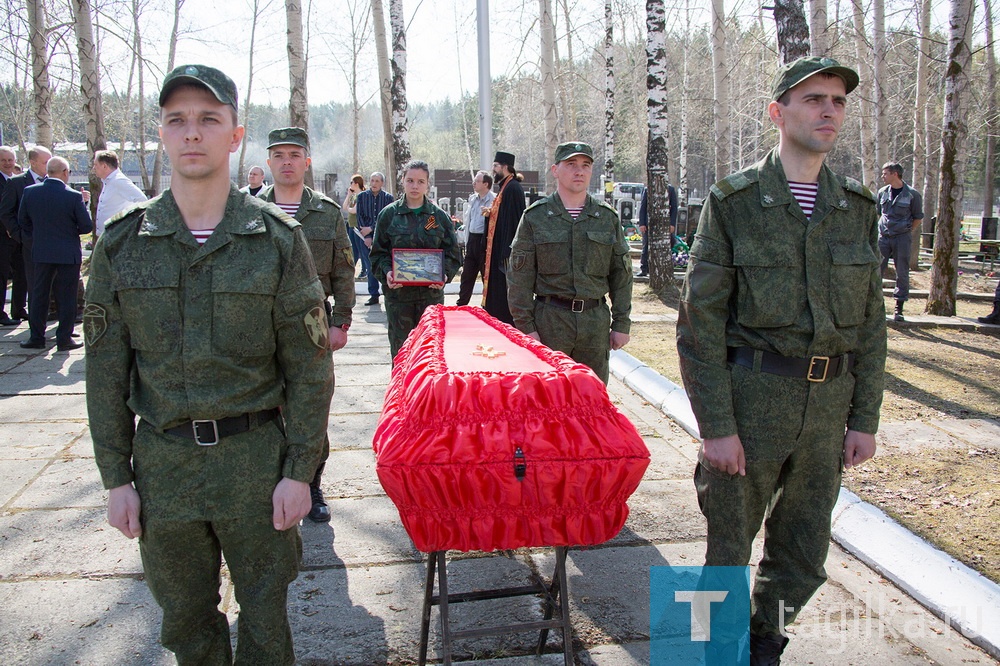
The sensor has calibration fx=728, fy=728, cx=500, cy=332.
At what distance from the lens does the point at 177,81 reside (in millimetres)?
2084

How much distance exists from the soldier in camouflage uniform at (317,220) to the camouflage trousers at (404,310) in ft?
4.38

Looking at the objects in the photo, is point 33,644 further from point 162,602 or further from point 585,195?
point 585,195

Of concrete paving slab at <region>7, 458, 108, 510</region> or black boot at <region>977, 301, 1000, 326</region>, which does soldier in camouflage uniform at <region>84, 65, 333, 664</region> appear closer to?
concrete paving slab at <region>7, 458, 108, 510</region>

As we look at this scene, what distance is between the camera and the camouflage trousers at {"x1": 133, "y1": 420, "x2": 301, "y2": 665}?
2.11m

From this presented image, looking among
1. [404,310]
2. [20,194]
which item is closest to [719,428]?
[404,310]

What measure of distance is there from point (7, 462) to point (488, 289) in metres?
4.09

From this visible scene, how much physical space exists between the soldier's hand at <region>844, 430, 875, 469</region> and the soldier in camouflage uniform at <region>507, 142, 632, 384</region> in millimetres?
2051

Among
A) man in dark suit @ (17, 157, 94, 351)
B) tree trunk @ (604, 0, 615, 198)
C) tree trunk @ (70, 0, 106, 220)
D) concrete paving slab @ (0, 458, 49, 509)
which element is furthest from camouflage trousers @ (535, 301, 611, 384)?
tree trunk @ (604, 0, 615, 198)

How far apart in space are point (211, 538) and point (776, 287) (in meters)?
2.05

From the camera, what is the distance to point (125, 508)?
209cm

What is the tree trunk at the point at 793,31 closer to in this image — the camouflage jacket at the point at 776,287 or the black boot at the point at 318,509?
the camouflage jacket at the point at 776,287

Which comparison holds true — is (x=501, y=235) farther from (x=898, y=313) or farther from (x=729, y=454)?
(x=898, y=313)

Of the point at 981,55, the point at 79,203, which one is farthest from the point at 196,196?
the point at 981,55

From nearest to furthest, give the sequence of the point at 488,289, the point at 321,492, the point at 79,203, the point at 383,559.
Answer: the point at 383,559, the point at 321,492, the point at 488,289, the point at 79,203
